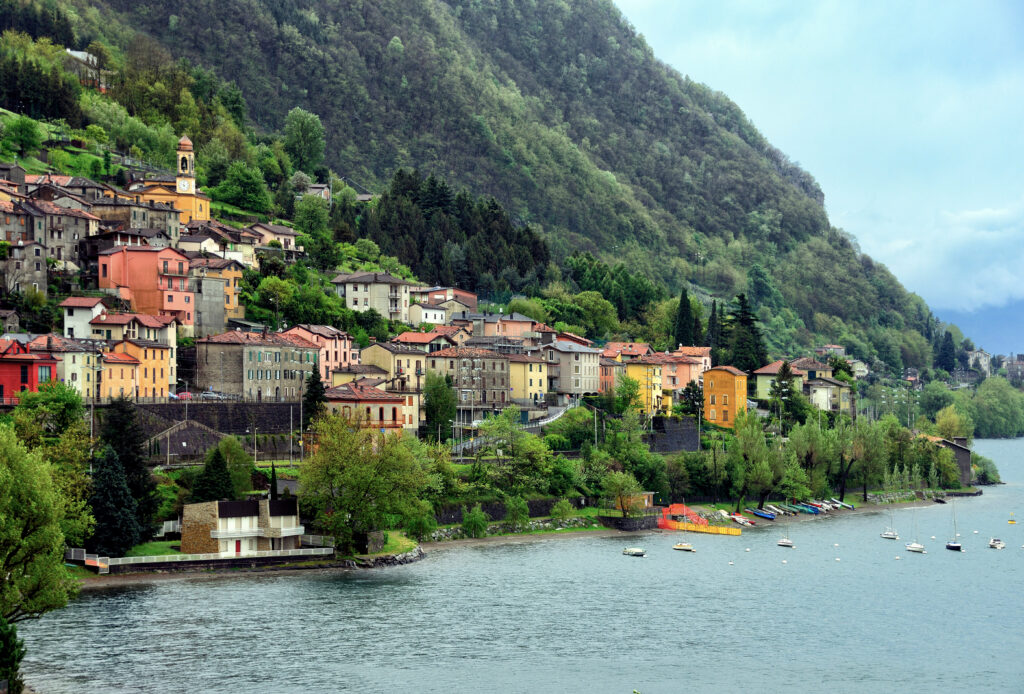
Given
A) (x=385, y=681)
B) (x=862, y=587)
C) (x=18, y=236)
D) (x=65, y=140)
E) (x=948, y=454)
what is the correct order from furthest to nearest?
1. (x=65, y=140)
2. (x=948, y=454)
3. (x=18, y=236)
4. (x=862, y=587)
5. (x=385, y=681)

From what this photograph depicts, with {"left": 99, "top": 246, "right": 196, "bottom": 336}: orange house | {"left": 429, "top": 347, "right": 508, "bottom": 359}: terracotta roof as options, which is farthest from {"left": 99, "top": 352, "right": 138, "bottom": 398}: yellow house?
{"left": 429, "top": 347, "right": 508, "bottom": 359}: terracotta roof

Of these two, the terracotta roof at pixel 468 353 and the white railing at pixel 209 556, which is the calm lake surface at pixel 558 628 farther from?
the terracotta roof at pixel 468 353

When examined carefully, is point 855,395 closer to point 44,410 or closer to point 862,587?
point 862,587

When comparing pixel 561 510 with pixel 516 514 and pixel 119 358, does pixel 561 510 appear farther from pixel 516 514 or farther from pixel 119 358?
pixel 119 358

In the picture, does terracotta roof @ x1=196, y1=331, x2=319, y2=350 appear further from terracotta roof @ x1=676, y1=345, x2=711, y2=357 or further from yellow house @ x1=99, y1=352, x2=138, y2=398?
terracotta roof @ x1=676, y1=345, x2=711, y2=357

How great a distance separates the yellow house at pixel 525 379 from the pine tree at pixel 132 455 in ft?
143

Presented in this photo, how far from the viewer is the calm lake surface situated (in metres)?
49.1

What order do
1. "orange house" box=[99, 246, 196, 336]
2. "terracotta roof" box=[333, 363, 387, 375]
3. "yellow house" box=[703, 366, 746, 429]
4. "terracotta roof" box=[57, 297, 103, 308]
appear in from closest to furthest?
"terracotta roof" box=[57, 297, 103, 308]
"orange house" box=[99, 246, 196, 336]
"terracotta roof" box=[333, 363, 387, 375]
"yellow house" box=[703, 366, 746, 429]

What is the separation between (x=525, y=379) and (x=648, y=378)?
14.5 m

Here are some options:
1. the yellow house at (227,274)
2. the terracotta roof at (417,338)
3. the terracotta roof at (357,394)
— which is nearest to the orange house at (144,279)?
the yellow house at (227,274)

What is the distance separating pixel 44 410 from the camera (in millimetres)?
71125

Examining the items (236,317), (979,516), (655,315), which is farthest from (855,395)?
(236,317)

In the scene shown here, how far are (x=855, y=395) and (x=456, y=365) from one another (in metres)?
57.7

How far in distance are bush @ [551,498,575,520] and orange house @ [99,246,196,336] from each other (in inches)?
1243
